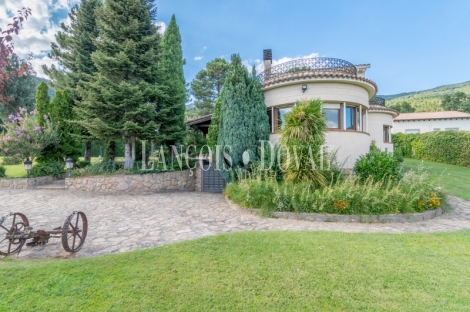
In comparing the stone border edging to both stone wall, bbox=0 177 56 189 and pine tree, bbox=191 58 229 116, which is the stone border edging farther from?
pine tree, bbox=191 58 229 116

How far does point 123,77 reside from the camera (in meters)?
12.5

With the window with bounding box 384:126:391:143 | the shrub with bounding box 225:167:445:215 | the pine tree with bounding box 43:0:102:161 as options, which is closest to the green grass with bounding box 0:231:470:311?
the shrub with bounding box 225:167:445:215

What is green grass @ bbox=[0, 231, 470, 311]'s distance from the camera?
300cm

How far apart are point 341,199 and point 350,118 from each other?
6070 millimetres

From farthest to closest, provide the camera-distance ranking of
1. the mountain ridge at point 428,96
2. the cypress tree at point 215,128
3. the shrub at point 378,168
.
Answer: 1. the mountain ridge at point 428,96
2. the cypress tree at point 215,128
3. the shrub at point 378,168

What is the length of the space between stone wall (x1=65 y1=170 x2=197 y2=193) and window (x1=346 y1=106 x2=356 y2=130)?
31.7 feet

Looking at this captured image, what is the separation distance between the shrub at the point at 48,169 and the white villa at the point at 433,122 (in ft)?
137

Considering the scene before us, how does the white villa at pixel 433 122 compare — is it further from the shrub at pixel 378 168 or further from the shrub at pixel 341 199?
the shrub at pixel 341 199

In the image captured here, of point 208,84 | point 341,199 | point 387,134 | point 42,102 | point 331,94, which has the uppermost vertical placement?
point 208,84

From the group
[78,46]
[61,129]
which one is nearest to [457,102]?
[78,46]

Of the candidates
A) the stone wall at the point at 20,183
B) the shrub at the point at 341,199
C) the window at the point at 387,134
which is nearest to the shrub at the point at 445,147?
the window at the point at 387,134

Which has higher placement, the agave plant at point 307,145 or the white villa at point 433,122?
the white villa at point 433,122

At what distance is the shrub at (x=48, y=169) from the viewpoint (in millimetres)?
13547

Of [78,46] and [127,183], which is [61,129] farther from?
[127,183]
